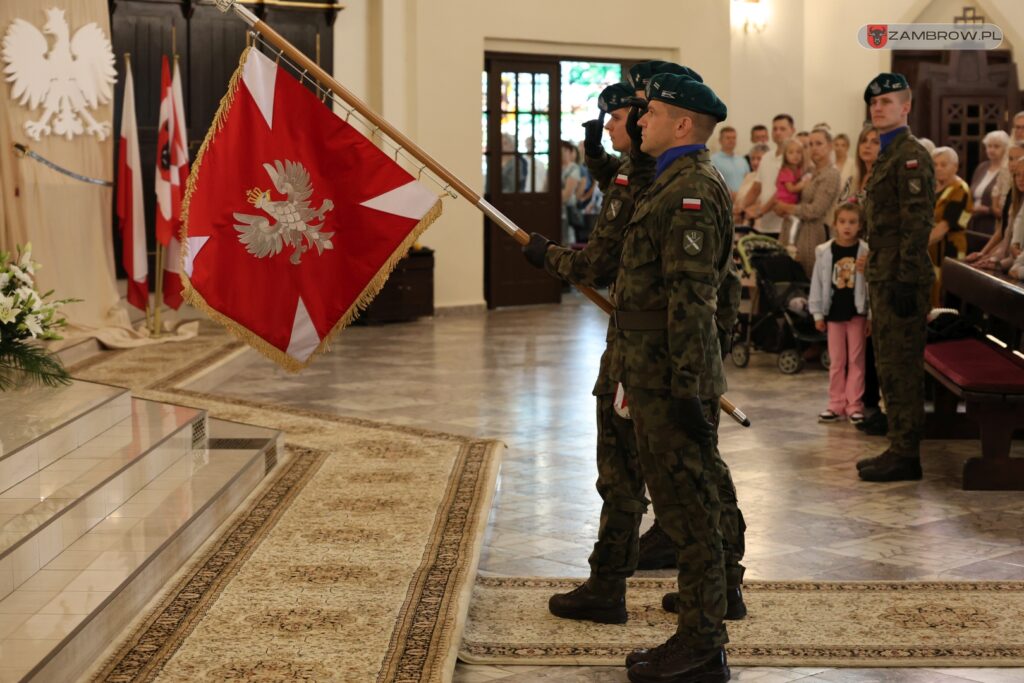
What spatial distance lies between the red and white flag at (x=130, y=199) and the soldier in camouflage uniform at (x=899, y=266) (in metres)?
6.06

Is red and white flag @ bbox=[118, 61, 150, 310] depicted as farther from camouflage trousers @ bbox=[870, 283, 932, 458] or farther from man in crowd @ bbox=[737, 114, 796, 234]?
camouflage trousers @ bbox=[870, 283, 932, 458]

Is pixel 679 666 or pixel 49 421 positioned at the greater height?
pixel 49 421

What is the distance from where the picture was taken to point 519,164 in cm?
1356

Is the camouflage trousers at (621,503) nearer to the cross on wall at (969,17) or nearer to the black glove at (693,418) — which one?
the black glove at (693,418)

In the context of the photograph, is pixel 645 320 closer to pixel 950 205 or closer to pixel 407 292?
pixel 950 205

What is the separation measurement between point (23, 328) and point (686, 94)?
3336mm

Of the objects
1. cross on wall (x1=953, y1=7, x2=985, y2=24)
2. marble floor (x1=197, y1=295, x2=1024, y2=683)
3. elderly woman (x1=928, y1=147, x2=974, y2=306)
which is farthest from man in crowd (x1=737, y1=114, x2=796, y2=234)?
cross on wall (x1=953, y1=7, x2=985, y2=24)

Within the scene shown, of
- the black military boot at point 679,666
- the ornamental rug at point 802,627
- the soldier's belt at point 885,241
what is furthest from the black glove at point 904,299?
the black military boot at point 679,666

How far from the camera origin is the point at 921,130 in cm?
1442

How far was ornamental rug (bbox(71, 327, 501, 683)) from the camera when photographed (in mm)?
3670

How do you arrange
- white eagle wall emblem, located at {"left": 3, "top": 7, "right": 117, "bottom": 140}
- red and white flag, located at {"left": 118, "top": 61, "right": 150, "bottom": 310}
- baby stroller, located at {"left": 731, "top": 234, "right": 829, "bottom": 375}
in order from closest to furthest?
white eagle wall emblem, located at {"left": 3, "top": 7, "right": 117, "bottom": 140} → baby stroller, located at {"left": 731, "top": 234, "right": 829, "bottom": 375} → red and white flag, located at {"left": 118, "top": 61, "right": 150, "bottom": 310}

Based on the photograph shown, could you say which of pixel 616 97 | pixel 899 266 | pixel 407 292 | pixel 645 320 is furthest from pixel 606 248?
pixel 407 292

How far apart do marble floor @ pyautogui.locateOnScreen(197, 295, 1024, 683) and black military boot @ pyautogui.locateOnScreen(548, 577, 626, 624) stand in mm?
373

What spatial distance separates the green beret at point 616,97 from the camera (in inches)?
166
